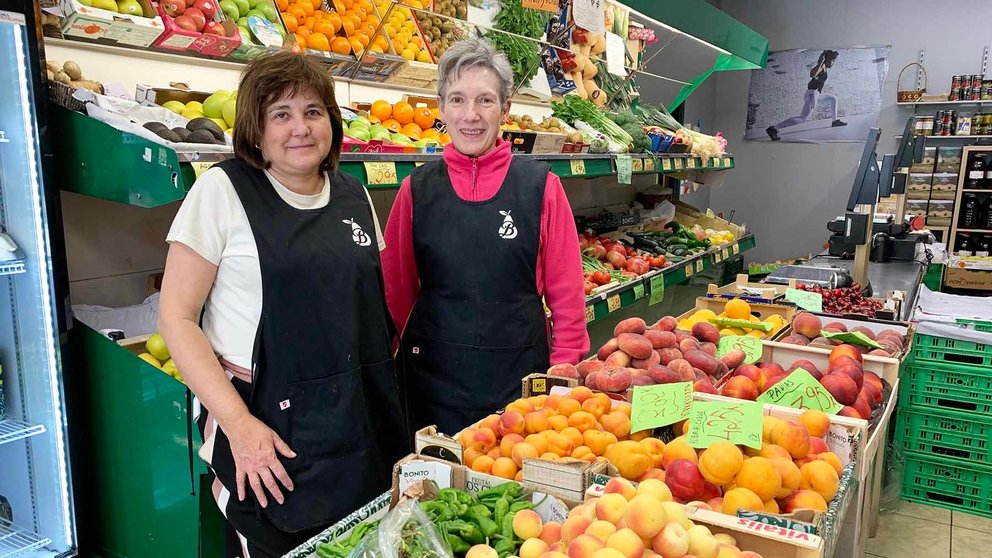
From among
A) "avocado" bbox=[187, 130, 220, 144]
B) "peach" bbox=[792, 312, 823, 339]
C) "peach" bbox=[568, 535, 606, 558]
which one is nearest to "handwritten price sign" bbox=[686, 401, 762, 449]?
"peach" bbox=[568, 535, 606, 558]

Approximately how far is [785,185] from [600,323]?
7.20 meters

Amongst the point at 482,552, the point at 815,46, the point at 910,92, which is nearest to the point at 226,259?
the point at 482,552

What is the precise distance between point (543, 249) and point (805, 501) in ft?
3.94

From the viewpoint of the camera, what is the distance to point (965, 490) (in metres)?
3.62

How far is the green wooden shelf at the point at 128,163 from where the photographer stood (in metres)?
1.83

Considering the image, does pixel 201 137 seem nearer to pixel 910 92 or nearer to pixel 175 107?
pixel 175 107

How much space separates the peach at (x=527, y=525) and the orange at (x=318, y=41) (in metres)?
2.25

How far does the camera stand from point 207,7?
2455mm

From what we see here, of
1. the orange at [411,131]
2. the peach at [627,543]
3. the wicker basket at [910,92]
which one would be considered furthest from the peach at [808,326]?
the wicker basket at [910,92]

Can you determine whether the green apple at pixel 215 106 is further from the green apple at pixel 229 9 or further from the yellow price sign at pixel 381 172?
the yellow price sign at pixel 381 172

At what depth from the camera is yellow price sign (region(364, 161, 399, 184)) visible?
7.70 feet

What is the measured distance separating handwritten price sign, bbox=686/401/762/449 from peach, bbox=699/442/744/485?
0.22ft

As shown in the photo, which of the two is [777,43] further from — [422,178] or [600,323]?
[422,178]

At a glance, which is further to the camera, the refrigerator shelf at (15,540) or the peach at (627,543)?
the refrigerator shelf at (15,540)
